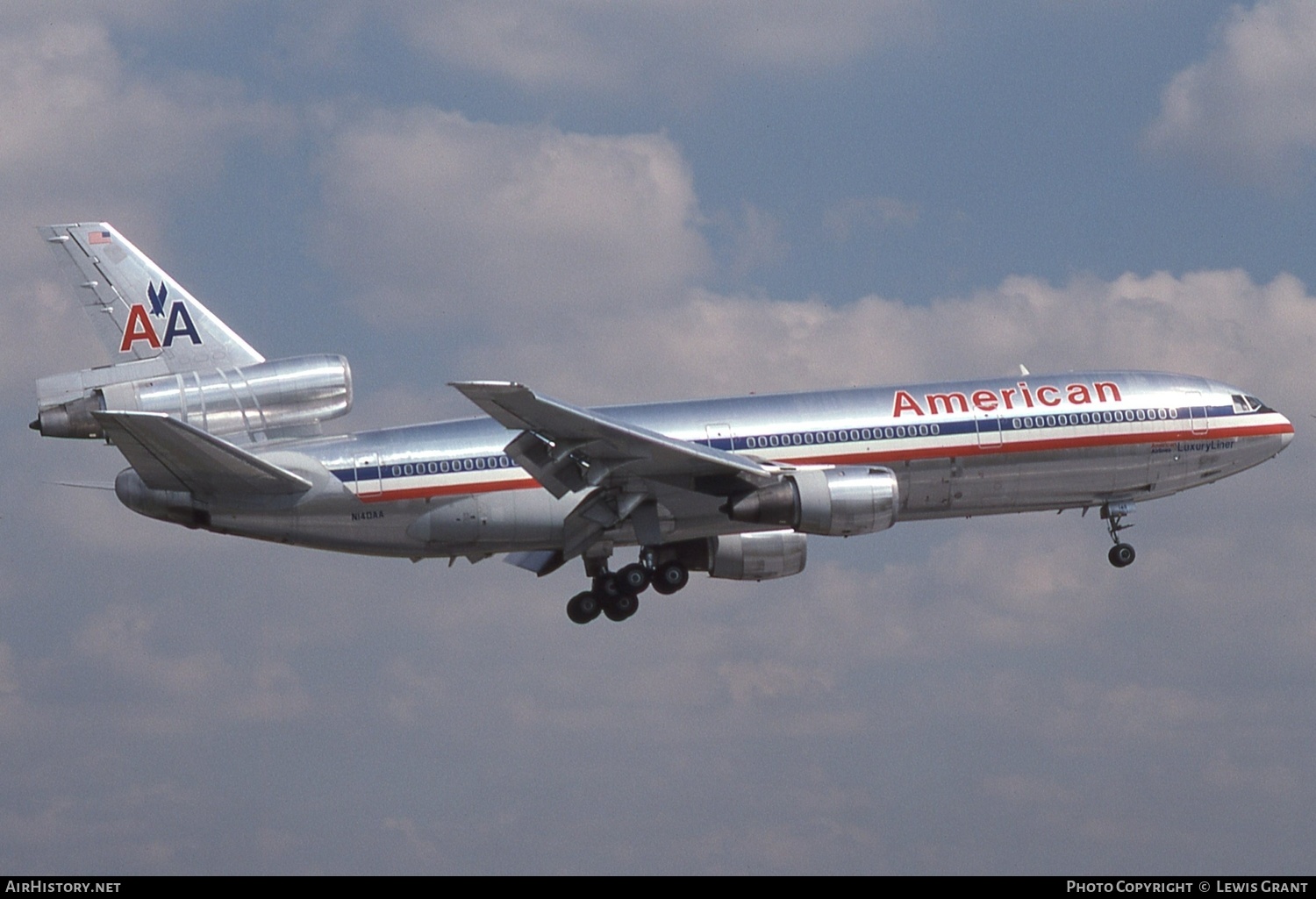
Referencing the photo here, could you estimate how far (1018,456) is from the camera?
44.9m

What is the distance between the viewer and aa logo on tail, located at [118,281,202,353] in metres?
45.9

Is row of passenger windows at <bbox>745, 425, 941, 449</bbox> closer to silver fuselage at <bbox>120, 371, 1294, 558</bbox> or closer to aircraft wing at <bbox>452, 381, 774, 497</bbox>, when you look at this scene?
silver fuselage at <bbox>120, 371, 1294, 558</bbox>

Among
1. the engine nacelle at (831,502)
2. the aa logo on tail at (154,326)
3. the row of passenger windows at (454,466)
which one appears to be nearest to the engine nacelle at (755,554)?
the engine nacelle at (831,502)

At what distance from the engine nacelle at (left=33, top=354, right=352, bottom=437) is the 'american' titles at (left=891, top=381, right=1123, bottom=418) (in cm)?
1502

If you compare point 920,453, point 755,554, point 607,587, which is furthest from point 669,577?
point 920,453

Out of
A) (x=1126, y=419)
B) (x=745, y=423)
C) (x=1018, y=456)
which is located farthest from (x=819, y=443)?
(x=1126, y=419)

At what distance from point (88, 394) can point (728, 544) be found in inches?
714

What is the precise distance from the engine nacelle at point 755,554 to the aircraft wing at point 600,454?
5.27 metres

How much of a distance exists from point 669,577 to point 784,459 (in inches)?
193

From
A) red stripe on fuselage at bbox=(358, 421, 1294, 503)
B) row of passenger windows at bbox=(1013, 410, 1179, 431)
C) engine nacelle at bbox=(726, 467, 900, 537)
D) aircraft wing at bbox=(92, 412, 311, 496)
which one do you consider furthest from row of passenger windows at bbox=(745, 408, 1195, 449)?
aircraft wing at bbox=(92, 412, 311, 496)

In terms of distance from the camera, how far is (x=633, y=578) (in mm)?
45906

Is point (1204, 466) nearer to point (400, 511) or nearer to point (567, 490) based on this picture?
point (567, 490)

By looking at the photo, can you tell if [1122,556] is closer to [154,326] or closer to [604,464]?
[604,464]

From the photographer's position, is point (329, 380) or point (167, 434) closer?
point (167, 434)
